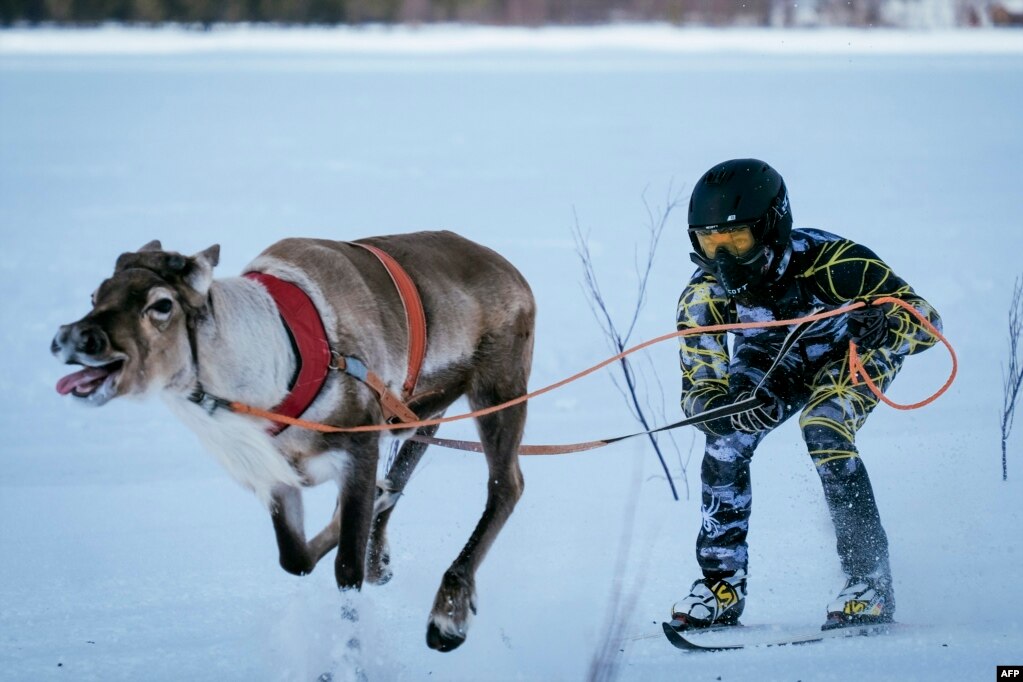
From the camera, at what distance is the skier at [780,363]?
3.71 metres

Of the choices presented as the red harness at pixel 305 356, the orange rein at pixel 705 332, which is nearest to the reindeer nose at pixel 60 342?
the orange rein at pixel 705 332

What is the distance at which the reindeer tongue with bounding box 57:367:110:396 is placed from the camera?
2934 millimetres

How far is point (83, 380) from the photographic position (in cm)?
296

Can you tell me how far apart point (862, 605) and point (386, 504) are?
1.68 m

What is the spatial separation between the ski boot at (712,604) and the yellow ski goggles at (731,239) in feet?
3.48

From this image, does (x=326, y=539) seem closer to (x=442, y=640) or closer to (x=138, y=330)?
(x=442, y=640)

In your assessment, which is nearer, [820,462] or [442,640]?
[442,640]

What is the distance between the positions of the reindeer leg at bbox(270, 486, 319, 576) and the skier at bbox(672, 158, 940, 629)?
121 cm

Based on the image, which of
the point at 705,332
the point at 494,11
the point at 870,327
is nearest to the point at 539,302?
the point at 705,332

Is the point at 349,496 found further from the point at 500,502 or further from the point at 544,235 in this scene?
the point at 544,235

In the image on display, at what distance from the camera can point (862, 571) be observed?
3760mm

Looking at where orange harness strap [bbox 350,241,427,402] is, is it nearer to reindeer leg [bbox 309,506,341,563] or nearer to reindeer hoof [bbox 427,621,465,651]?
reindeer leg [bbox 309,506,341,563]

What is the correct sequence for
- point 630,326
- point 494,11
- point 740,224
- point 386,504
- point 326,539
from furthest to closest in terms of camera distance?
1. point 494,11
2. point 630,326
3. point 386,504
4. point 326,539
5. point 740,224

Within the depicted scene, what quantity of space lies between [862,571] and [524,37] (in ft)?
69.3
